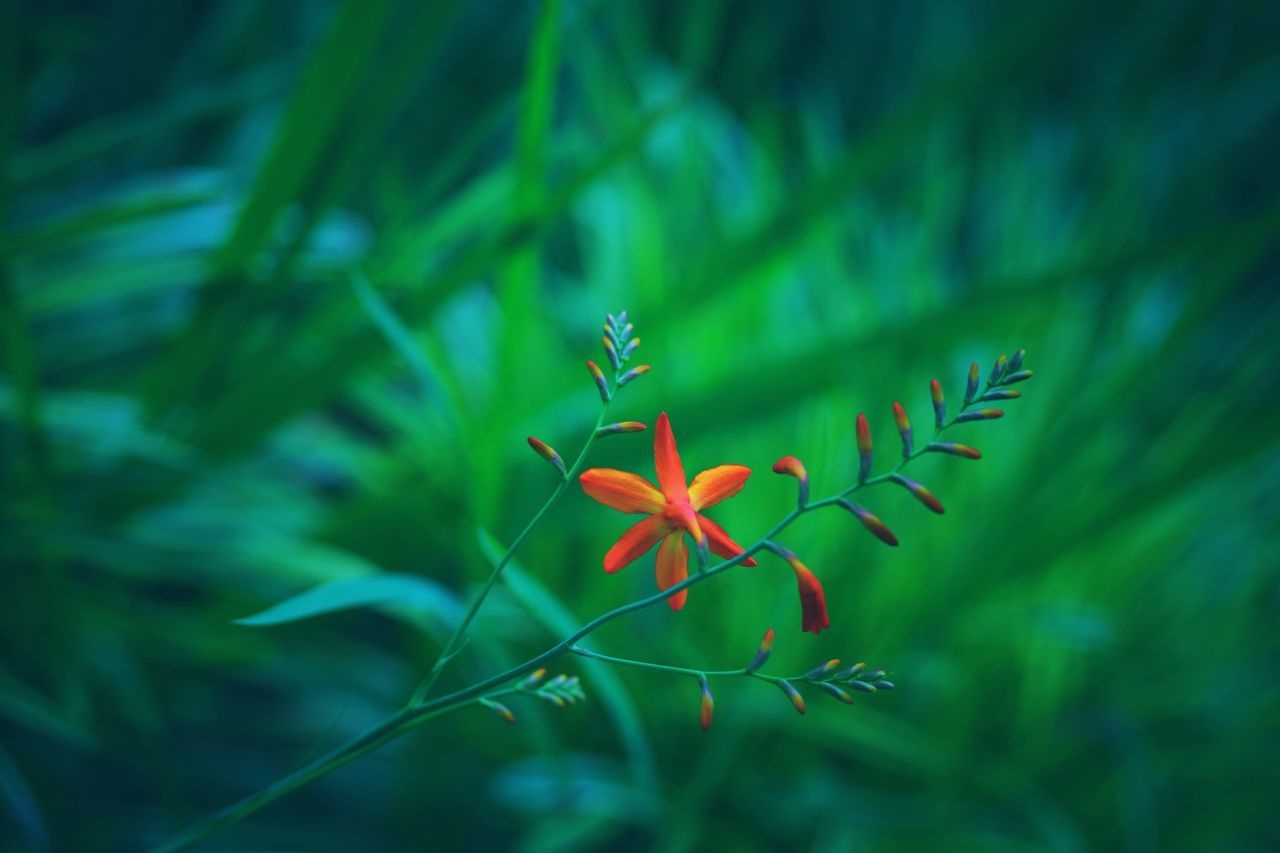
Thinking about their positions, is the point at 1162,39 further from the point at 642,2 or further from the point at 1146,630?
the point at 1146,630

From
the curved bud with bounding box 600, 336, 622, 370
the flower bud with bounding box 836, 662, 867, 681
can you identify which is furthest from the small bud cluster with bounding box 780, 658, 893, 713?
the curved bud with bounding box 600, 336, 622, 370

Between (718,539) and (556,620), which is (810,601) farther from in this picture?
(556,620)

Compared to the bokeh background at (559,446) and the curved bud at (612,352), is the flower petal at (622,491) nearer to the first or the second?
the curved bud at (612,352)

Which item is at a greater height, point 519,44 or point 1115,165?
point 519,44

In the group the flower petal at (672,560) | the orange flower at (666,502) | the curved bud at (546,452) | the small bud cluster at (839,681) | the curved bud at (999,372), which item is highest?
the curved bud at (999,372)

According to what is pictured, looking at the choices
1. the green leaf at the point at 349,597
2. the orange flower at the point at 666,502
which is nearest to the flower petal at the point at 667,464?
the orange flower at the point at 666,502

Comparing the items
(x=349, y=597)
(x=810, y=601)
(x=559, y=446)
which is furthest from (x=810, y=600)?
(x=559, y=446)

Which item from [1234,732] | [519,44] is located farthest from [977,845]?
[519,44]
